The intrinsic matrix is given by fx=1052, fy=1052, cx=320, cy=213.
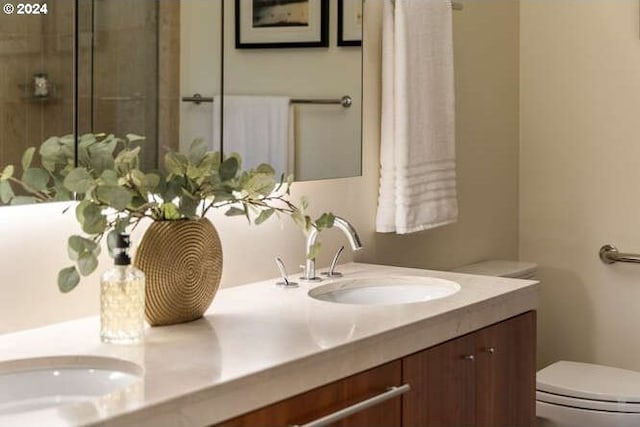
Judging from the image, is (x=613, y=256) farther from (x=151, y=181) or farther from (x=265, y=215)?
(x=151, y=181)

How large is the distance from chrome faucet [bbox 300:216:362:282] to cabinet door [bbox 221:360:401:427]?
1.67 ft

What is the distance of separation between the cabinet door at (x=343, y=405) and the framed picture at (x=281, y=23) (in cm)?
88

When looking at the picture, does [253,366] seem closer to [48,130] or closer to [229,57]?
[48,130]

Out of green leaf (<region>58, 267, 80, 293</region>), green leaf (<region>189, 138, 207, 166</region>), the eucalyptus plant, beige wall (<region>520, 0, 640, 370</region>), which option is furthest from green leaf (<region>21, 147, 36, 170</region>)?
beige wall (<region>520, 0, 640, 370</region>)

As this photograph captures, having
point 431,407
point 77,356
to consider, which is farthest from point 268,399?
point 431,407

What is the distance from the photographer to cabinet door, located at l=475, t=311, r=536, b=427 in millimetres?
2248

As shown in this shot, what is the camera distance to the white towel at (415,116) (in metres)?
2.73

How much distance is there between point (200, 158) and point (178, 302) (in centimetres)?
32

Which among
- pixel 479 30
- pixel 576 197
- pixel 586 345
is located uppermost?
pixel 479 30

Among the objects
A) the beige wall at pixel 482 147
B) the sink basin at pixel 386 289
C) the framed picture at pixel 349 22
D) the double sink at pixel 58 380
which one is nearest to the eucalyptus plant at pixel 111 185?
the double sink at pixel 58 380

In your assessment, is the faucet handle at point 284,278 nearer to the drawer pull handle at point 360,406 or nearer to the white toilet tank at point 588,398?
the drawer pull handle at point 360,406

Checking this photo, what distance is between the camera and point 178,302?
193cm

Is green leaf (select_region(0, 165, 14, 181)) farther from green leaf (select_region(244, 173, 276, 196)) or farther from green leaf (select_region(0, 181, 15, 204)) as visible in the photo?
green leaf (select_region(244, 173, 276, 196))

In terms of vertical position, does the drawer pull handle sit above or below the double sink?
below
